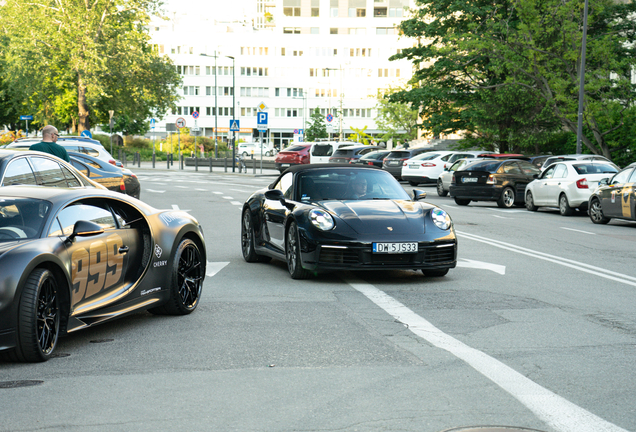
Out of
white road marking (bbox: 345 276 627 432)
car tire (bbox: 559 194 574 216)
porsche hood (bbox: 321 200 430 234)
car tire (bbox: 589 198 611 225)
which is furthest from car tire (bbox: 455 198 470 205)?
white road marking (bbox: 345 276 627 432)

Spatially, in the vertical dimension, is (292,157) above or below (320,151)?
below

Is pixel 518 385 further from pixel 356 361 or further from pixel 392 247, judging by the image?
pixel 392 247

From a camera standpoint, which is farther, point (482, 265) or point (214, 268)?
point (482, 265)

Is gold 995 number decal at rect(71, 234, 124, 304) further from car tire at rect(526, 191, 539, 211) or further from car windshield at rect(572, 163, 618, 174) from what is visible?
car tire at rect(526, 191, 539, 211)

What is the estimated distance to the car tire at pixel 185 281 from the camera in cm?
733

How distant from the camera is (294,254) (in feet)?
31.8

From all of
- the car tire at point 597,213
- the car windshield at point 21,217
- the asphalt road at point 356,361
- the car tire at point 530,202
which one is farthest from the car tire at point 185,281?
the car tire at point 530,202

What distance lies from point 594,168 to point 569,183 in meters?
0.83

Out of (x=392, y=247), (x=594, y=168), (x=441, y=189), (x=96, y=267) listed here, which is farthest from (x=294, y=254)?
(x=441, y=189)

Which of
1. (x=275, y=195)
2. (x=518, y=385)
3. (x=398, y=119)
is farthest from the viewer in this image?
(x=398, y=119)

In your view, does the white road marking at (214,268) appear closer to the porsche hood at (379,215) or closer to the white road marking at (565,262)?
the porsche hood at (379,215)

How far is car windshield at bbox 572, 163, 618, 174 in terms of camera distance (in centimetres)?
2297

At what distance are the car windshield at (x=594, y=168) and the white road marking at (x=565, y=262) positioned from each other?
8.64 m

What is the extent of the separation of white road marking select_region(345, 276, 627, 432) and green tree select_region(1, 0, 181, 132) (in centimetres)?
4060
